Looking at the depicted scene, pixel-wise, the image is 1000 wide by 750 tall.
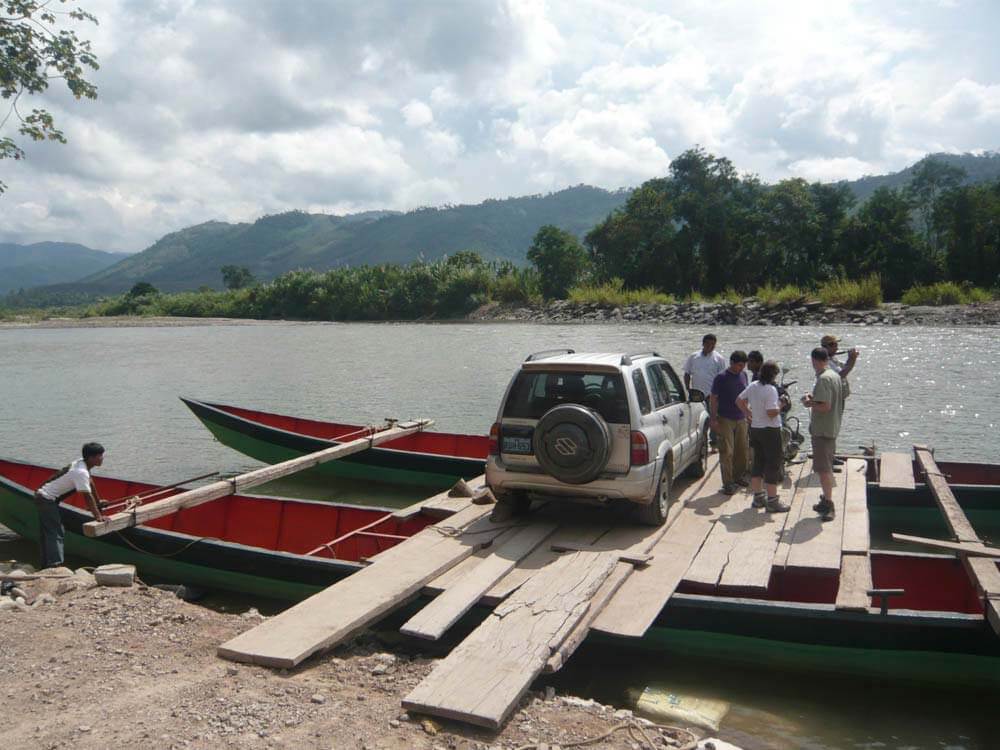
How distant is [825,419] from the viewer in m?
8.63

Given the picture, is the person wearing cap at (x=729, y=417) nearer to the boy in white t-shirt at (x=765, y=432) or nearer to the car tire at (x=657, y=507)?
the boy in white t-shirt at (x=765, y=432)

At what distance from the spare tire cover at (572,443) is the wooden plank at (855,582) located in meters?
2.42

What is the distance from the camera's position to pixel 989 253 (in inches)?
1944

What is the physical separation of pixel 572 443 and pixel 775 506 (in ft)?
9.36

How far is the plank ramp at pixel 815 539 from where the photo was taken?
7.34 m

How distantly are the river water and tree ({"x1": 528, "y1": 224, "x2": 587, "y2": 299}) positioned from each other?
16.7 meters

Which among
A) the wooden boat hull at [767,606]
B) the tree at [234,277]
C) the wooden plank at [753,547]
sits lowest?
the wooden boat hull at [767,606]

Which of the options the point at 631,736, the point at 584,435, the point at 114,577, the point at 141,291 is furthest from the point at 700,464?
the point at 141,291

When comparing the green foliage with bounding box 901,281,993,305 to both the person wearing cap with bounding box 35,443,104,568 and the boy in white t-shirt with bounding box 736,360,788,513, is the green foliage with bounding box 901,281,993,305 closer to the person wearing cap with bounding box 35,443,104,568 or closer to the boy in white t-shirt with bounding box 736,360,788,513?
the boy in white t-shirt with bounding box 736,360,788,513

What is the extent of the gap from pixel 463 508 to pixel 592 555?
2.43 m

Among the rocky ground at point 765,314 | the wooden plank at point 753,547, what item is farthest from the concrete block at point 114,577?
the rocky ground at point 765,314

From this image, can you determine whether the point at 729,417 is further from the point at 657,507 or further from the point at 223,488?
the point at 223,488

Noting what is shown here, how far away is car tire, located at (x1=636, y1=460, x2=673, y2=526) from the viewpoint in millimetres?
8305

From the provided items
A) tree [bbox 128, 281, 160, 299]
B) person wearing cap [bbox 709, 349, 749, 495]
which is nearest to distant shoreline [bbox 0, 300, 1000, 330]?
person wearing cap [bbox 709, 349, 749, 495]
